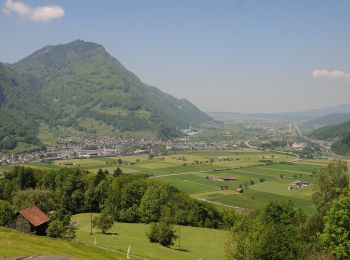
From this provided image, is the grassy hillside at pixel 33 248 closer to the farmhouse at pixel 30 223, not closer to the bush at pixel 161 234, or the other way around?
the farmhouse at pixel 30 223

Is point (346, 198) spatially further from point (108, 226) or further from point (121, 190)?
point (121, 190)

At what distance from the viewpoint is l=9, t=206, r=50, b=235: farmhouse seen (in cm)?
6538

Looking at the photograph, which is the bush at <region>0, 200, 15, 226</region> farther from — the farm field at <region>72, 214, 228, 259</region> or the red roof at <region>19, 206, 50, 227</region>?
the farm field at <region>72, 214, 228, 259</region>

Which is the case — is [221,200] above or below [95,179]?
below

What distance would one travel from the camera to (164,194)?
326ft

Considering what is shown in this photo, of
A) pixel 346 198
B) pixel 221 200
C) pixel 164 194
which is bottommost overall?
pixel 221 200

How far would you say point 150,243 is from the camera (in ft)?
230

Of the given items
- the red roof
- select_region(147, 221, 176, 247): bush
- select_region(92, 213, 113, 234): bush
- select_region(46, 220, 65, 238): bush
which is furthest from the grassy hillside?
select_region(92, 213, 113, 234): bush

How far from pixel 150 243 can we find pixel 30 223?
1842cm

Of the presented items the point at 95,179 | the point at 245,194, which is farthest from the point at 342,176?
the point at 245,194

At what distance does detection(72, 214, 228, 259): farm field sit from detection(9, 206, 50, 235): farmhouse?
5.52 m

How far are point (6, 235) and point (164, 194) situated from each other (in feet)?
174

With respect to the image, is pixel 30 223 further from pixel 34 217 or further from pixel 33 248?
pixel 33 248

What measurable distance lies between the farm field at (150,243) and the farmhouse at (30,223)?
552 cm
